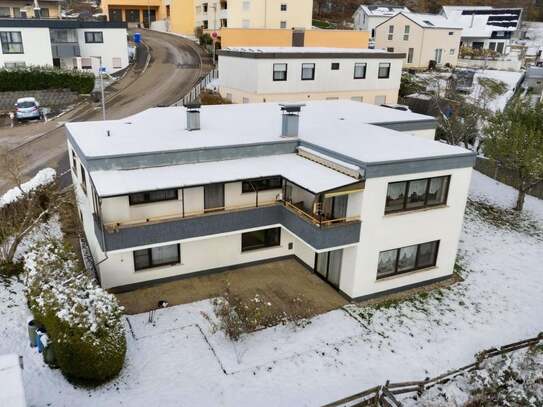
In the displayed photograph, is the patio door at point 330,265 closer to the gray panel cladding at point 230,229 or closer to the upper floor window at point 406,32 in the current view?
the gray panel cladding at point 230,229

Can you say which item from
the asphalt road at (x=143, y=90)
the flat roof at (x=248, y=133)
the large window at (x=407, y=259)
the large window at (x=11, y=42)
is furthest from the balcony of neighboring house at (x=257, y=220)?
the large window at (x=11, y=42)

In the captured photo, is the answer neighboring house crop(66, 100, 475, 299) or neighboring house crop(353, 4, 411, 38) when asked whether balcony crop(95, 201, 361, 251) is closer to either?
neighboring house crop(66, 100, 475, 299)

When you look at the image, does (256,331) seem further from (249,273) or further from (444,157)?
(444,157)

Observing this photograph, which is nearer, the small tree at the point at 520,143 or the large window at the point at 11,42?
the small tree at the point at 520,143

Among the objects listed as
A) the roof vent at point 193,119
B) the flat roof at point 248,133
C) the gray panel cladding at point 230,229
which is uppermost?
the roof vent at point 193,119

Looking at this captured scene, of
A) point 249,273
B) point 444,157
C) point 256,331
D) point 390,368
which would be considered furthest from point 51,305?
point 444,157

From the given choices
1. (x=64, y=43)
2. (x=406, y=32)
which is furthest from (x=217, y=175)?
(x=406, y=32)

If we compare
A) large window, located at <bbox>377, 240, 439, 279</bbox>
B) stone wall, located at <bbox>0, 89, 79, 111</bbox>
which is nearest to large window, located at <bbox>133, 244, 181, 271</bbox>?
large window, located at <bbox>377, 240, 439, 279</bbox>
